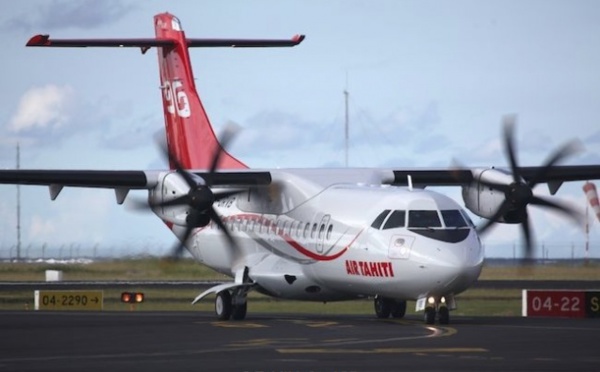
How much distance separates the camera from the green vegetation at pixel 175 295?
44062 mm

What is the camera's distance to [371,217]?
28.9m

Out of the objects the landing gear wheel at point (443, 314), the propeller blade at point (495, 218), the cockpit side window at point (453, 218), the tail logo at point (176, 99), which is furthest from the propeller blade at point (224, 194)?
the landing gear wheel at point (443, 314)

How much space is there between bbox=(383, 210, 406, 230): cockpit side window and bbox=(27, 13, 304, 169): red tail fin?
898 cm

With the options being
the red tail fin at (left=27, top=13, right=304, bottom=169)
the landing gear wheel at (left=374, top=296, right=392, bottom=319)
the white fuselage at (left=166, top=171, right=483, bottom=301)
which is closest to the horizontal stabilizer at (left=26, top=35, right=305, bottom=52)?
the red tail fin at (left=27, top=13, right=304, bottom=169)

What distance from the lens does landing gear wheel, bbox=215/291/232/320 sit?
1266 inches

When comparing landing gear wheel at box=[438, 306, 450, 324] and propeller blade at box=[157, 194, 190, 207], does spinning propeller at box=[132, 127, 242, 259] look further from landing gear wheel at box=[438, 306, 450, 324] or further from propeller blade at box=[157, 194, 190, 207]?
landing gear wheel at box=[438, 306, 450, 324]

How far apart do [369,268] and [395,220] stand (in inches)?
48.8

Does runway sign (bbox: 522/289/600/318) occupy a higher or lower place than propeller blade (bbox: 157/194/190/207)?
lower

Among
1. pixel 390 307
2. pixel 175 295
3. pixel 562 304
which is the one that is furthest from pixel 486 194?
pixel 175 295

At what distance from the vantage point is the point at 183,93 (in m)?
37.9

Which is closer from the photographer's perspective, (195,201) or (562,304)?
(195,201)

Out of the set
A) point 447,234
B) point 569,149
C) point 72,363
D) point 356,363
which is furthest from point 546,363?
point 569,149

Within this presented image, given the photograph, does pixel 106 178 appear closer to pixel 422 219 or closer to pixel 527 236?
pixel 422 219

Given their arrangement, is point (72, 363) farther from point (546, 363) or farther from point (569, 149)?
point (569, 149)
